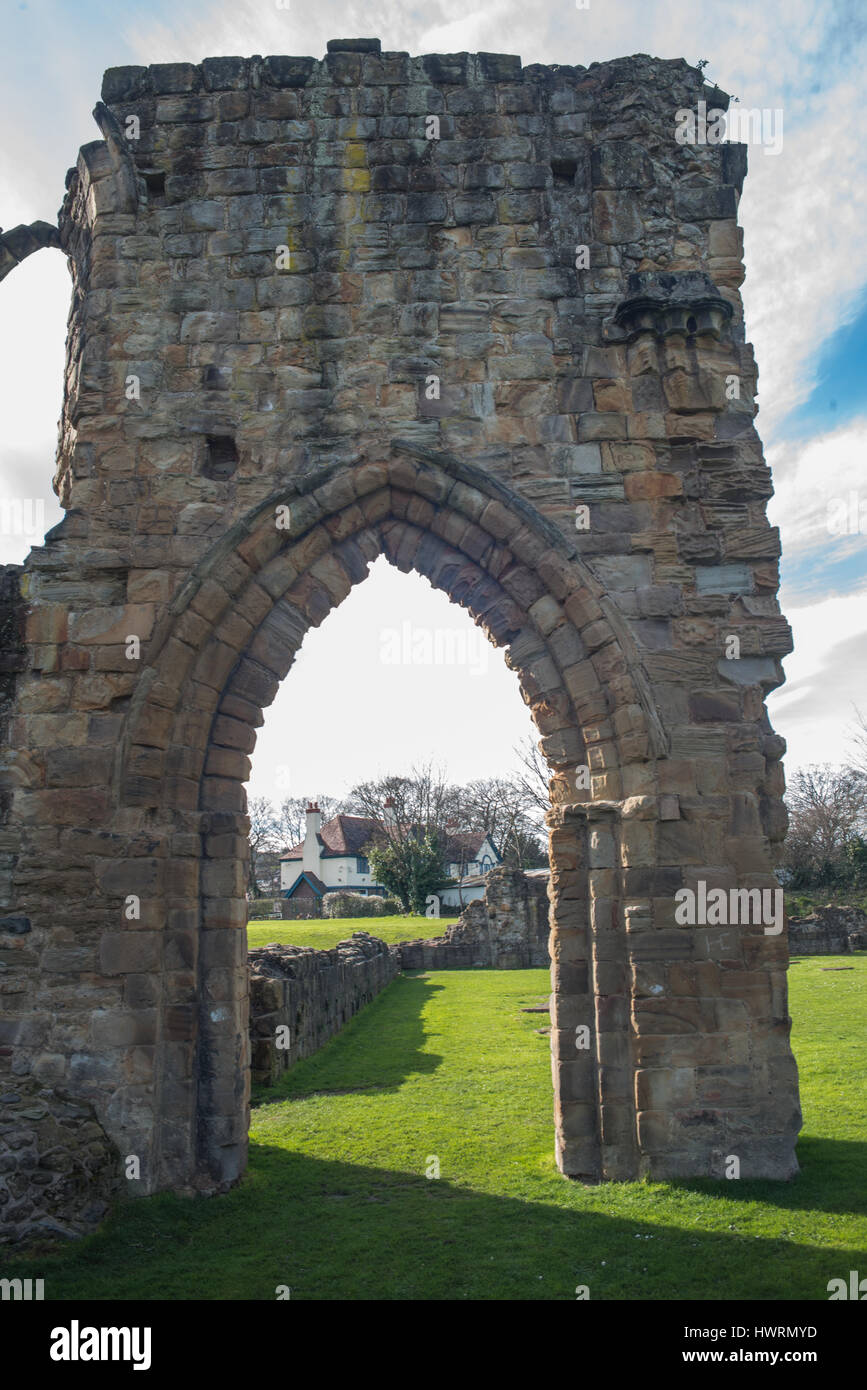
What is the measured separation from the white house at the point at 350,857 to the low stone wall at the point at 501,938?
27.9 meters

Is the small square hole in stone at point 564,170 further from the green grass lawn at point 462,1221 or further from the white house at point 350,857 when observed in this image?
the white house at point 350,857

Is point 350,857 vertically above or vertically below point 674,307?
below

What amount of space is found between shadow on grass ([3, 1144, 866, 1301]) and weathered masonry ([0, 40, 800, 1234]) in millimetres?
488

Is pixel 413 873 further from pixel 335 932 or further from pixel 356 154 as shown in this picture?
pixel 356 154

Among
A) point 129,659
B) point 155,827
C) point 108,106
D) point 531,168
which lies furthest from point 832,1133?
point 108,106

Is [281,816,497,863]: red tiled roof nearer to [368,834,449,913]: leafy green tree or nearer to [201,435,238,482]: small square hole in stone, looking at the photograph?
[368,834,449,913]: leafy green tree

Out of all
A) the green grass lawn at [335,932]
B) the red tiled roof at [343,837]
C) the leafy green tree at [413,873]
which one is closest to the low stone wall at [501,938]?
the green grass lawn at [335,932]

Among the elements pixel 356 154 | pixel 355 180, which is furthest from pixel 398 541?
pixel 356 154

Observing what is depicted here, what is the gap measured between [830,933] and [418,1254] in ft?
68.1

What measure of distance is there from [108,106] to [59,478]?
2830 millimetres

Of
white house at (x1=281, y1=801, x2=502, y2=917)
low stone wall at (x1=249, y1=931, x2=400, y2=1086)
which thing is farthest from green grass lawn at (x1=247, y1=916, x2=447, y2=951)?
white house at (x1=281, y1=801, x2=502, y2=917)

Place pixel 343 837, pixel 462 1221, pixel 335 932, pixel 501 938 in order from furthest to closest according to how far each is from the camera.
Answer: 1. pixel 343 837
2. pixel 335 932
3. pixel 501 938
4. pixel 462 1221

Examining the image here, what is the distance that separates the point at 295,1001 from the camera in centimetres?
974
